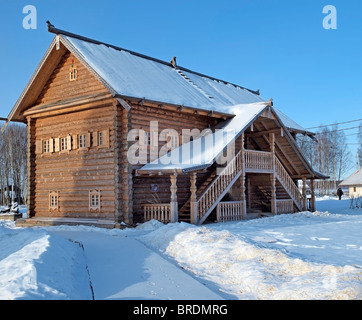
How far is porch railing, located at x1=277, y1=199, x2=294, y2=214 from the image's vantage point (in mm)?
21455

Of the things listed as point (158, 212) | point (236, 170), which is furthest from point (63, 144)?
point (236, 170)

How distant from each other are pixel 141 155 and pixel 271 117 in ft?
24.1

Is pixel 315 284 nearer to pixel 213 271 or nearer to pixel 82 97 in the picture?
pixel 213 271

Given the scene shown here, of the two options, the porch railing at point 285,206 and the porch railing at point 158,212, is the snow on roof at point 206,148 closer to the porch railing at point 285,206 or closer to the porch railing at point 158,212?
the porch railing at point 158,212

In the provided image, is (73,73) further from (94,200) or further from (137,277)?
(137,277)

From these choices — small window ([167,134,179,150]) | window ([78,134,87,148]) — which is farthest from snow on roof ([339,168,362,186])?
window ([78,134,87,148])

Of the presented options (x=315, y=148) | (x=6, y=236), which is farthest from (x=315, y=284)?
(x=315, y=148)

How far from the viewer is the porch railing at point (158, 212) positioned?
52.7ft

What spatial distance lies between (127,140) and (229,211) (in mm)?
6058

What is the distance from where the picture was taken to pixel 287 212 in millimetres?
22078

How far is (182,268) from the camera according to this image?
828 centimetres

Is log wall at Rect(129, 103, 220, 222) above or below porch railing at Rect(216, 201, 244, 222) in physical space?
above

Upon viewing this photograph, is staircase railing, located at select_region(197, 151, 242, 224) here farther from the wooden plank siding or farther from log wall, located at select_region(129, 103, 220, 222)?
the wooden plank siding

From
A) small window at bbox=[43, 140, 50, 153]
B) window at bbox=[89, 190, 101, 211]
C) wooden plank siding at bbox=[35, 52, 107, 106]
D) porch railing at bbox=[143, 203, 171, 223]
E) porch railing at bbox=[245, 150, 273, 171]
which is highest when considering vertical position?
wooden plank siding at bbox=[35, 52, 107, 106]
